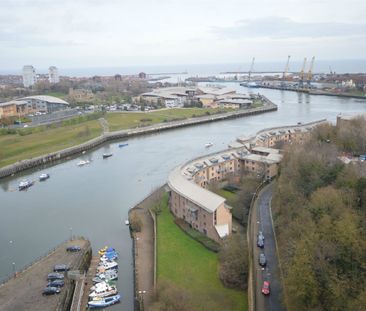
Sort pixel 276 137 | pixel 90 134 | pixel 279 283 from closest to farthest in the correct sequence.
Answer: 1. pixel 279 283
2. pixel 276 137
3. pixel 90 134

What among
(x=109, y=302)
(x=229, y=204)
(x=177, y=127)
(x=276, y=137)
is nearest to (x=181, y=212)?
(x=229, y=204)

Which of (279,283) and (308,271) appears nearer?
(308,271)

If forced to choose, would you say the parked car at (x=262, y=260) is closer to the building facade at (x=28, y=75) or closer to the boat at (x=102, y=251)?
the boat at (x=102, y=251)

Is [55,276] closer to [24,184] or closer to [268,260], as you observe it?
[268,260]

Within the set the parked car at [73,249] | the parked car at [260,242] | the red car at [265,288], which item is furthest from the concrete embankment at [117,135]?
the red car at [265,288]

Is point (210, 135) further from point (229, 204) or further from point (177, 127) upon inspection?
point (229, 204)

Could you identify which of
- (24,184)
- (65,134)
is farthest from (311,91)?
(24,184)
